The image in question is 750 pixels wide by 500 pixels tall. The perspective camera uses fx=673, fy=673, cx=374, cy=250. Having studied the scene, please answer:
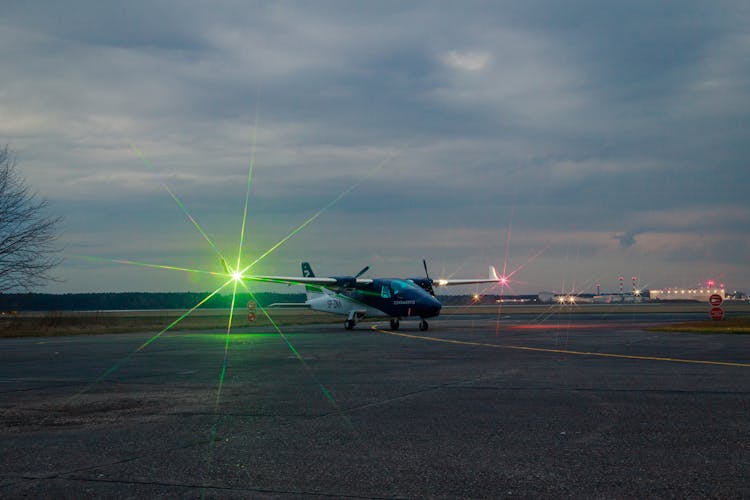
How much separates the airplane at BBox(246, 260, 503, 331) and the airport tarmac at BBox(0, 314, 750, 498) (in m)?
20.5

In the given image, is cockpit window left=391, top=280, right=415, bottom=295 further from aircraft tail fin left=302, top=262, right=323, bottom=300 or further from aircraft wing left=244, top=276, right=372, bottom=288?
aircraft tail fin left=302, top=262, right=323, bottom=300

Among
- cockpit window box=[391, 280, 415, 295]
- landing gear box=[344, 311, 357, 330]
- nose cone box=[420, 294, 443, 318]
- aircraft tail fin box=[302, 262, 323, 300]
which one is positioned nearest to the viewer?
nose cone box=[420, 294, 443, 318]

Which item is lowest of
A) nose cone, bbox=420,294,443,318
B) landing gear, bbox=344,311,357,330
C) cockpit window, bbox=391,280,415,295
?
landing gear, bbox=344,311,357,330

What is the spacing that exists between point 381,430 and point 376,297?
31.4 meters

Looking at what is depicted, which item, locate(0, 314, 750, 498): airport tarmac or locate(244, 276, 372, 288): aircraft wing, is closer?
locate(0, 314, 750, 498): airport tarmac

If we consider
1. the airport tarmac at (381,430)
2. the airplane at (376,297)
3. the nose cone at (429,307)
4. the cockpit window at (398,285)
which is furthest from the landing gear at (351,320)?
the airport tarmac at (381,430)

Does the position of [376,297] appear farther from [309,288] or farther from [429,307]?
[309,288]

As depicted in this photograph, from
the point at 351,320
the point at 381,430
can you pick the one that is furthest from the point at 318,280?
the point at 381,430

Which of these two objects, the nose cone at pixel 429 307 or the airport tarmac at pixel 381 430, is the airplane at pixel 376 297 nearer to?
the nose cone at pixel 429 307

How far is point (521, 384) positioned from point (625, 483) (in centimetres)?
733

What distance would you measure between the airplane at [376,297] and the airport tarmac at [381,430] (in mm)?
20478

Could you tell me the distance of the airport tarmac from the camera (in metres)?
6.13

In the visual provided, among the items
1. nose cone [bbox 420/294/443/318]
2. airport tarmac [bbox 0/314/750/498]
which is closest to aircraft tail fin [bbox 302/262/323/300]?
nose cone [bbox 420/294/443/318]

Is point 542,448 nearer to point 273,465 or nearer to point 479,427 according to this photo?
point 479,427
